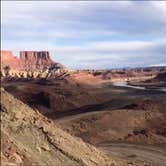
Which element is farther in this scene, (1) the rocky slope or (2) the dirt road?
(2) the dirt road

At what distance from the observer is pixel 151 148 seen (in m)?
31.0

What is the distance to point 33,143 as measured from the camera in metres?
17.1

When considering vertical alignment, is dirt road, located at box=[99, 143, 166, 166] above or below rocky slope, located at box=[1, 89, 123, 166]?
below

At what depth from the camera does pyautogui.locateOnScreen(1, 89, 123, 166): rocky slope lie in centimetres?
1580

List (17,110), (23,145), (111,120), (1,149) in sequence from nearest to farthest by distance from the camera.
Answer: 1. (1,149)
2. (23,145)
3. (17,110)
4. (111,120)

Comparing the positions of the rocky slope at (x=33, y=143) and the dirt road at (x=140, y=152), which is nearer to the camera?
the rocky slope at (x=33, y=143)

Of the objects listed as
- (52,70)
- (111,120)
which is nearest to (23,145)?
(111,120)

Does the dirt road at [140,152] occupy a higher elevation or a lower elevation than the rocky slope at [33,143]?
lower

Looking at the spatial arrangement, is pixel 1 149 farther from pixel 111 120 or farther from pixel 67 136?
pixel 111 120

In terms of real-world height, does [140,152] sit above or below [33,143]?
below

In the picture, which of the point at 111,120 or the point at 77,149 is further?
the point at 111,120

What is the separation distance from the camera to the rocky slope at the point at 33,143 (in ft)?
51.8

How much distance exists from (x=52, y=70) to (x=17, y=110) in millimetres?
168773

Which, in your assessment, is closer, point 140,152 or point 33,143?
point 33,143
